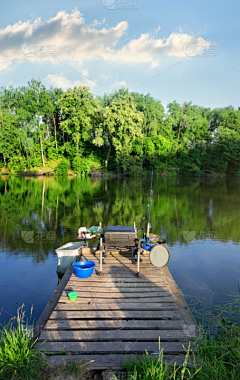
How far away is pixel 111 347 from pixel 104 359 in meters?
0.22

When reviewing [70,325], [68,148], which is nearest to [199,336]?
[70,325]

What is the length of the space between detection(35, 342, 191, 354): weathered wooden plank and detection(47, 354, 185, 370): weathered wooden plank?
8 cm

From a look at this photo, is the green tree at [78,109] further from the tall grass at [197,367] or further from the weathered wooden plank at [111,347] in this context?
the tall grass at [197,367]

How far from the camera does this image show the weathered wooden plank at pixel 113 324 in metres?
3.70

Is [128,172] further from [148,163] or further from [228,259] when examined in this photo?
[228,259]

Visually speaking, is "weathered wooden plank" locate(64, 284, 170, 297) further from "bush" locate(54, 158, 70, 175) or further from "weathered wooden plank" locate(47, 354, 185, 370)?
"bush" locate(54, 158, 70, 175)

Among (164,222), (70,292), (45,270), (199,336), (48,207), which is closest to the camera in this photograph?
(199,336)

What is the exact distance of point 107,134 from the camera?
42.8 m

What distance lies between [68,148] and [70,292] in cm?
4264

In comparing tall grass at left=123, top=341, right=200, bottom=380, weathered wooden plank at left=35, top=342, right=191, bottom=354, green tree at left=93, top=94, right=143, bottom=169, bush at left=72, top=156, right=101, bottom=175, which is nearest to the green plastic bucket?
weathered wooden plank at left=35, top=342, right=191, bottom=354

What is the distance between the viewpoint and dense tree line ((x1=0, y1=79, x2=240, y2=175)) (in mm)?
42000

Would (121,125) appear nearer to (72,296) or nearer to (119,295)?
(119,295)

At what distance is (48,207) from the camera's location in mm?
16562

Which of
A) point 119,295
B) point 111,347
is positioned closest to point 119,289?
point 119,295
